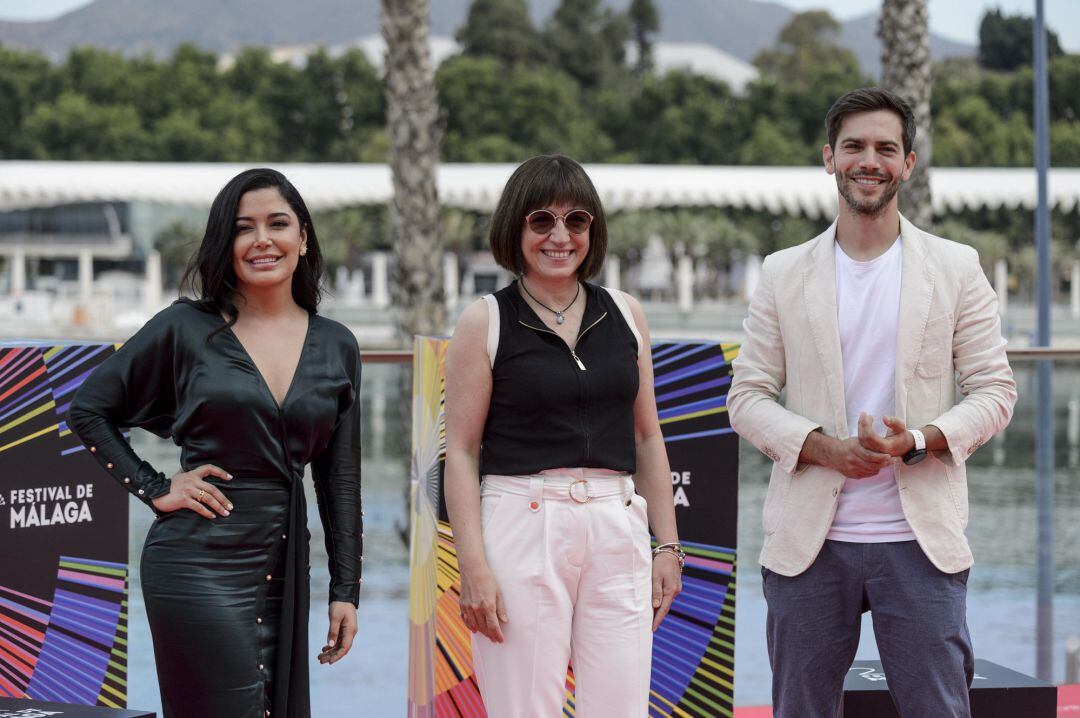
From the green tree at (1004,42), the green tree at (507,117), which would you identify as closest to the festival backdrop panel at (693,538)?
the green tree at (507,117)

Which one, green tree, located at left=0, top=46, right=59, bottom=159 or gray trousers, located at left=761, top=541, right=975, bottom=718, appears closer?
gray trousers, located at left=761, top=541, right=975, bottom=718

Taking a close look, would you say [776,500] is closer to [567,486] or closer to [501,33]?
[567,486]

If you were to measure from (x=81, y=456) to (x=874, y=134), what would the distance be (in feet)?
7.58

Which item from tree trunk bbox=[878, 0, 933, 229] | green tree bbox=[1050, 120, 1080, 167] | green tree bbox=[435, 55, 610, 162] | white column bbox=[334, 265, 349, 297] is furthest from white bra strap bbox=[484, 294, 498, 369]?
green tree bbox=[435, 55, 610, 162]

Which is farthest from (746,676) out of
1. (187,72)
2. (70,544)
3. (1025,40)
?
(1025,40)

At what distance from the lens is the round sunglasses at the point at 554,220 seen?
2.48 m

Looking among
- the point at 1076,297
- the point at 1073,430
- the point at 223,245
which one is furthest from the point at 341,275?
the point at 223,245

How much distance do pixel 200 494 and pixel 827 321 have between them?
50.7 inches

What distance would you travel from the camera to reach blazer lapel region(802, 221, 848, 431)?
264cm

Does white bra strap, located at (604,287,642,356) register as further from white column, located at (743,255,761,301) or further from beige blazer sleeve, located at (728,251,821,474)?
white column, located at (743,255,761,301)

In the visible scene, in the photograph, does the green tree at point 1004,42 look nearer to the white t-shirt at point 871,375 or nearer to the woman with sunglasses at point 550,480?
the white t-shirt at point 871,375

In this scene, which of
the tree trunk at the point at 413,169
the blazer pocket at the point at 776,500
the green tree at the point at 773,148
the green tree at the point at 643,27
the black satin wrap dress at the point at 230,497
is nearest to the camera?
the black satin wrap dress at the point at 230,497

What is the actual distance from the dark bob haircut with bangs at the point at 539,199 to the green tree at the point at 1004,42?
316 feet

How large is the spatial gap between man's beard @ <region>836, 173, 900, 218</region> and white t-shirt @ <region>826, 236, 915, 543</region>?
115 mm
